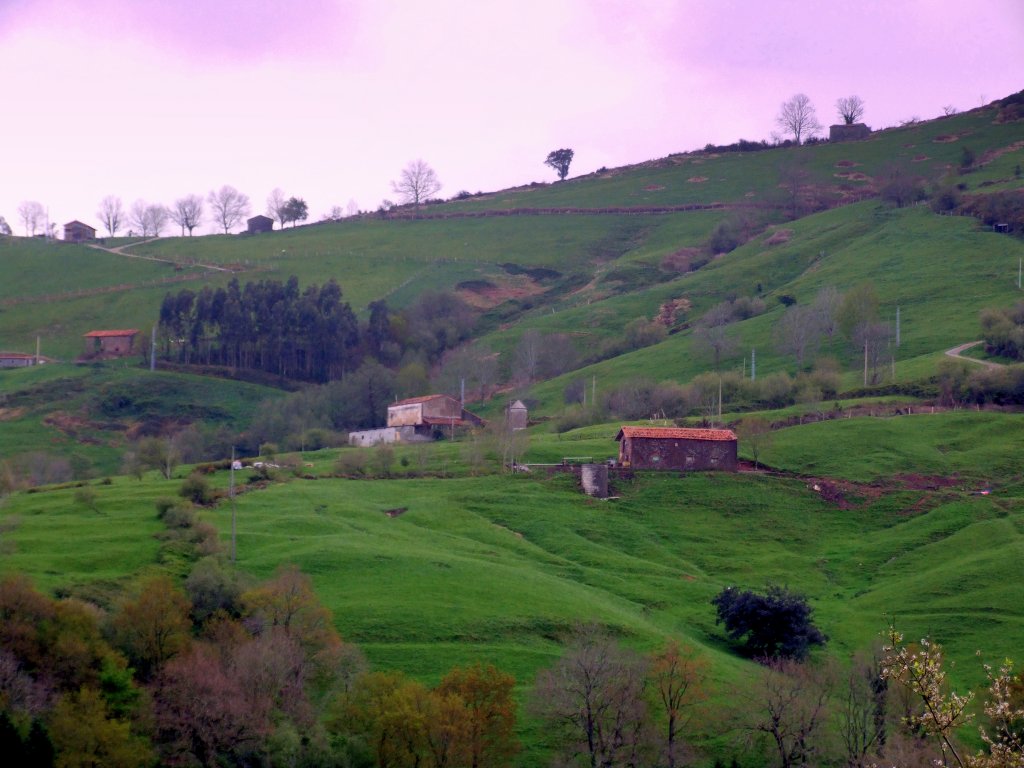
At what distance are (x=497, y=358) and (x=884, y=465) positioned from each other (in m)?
60.5

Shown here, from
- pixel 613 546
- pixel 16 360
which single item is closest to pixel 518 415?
pixel 613 546

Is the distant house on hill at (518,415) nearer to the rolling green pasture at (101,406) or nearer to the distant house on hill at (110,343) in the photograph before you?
the rolling green pasture at (101,406)

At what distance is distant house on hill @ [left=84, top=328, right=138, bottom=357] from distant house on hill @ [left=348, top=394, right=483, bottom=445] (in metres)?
40.9

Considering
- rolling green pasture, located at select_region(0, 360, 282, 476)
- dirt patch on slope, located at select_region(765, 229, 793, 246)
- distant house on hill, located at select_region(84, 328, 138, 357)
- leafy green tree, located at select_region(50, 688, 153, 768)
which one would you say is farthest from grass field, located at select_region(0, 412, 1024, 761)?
dirt patch on slope, located at select_region(765, 229, 793, 246)

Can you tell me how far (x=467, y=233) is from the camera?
199500 mm

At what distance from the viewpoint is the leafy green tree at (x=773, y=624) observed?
60719mm

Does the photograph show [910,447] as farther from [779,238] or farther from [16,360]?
[16,360]

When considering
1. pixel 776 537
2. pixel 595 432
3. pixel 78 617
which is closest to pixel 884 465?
pixel 776 537

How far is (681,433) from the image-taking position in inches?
3438

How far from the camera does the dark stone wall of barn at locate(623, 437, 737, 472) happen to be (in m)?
86.8

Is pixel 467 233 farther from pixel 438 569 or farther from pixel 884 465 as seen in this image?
pixel 438 569

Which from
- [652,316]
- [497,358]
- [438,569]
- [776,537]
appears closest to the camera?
[438,569]

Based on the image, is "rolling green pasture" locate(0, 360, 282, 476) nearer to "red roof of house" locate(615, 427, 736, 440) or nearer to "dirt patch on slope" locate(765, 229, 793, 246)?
"red roof of house" locate(615, 427, 736, 440)

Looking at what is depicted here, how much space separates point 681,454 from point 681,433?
1.52 meters
